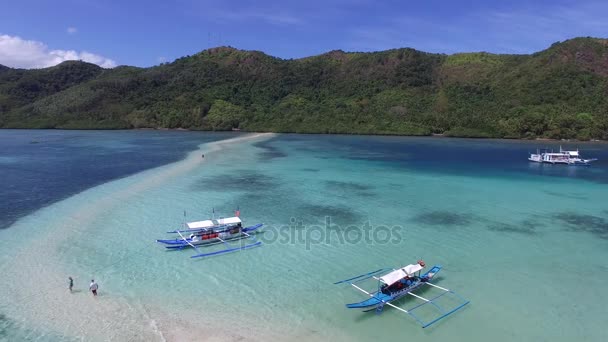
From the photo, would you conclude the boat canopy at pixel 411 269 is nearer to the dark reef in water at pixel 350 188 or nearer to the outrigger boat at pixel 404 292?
the outrigger boat at pixel 404 292

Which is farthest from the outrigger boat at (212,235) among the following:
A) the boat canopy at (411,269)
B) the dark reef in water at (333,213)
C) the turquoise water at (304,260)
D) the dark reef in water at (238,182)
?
the dark reef in water at (238,182)

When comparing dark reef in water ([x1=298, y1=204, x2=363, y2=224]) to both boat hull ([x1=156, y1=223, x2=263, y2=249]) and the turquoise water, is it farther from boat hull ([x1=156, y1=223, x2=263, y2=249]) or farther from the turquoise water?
boat hull ([x1=156, y1=223, x2=263, y2=249])

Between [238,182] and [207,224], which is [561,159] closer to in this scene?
[238,182]

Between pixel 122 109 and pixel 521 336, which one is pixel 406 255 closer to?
pixel 521 336

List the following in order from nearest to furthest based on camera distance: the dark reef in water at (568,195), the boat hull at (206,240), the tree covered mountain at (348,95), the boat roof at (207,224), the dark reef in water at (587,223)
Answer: the boat hull at (206,240) → the boat roof at (207,224) → the dark reef in water at (587,223) → the dark reef in water at (568,195) → the tree covered mountain at (348,95)

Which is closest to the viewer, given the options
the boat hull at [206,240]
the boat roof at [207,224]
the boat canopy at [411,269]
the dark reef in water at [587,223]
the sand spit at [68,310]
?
the sand spit at [68,310]

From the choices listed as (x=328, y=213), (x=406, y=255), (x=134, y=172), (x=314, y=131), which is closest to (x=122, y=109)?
(x=314, y=131)

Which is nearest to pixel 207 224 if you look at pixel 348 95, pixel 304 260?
pixel 304 260
